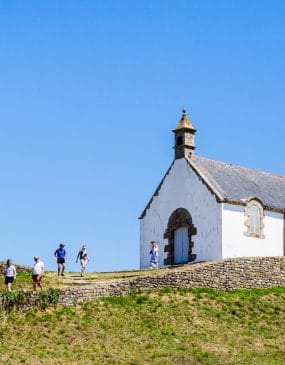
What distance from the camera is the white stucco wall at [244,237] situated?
46.7m

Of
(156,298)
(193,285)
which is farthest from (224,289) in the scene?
(156,298)

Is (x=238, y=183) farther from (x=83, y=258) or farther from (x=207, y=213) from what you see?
(x=83, y=258)

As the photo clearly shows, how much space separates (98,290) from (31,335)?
16.9 ft

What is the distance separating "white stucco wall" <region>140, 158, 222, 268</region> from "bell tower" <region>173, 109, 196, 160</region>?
21.8 inches

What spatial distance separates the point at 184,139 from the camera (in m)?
50.2

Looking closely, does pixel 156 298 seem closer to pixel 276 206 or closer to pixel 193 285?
pixel 193 285

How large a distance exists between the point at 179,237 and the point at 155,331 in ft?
49.5

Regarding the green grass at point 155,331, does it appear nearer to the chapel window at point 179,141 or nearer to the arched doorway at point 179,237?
the arched doorway at point 179,237

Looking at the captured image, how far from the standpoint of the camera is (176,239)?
4941 cm

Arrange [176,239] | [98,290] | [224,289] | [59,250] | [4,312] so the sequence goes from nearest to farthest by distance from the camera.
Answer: [4,312] < [98,290] < [224,289] < [59,250] < [176,239]

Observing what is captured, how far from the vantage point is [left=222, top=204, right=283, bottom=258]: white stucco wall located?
46703 mm

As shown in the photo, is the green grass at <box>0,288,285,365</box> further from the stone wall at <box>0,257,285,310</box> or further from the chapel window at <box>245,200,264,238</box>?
the chapel window at <box>245,200,264,238</box>

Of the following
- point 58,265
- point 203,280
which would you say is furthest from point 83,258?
point 203,280

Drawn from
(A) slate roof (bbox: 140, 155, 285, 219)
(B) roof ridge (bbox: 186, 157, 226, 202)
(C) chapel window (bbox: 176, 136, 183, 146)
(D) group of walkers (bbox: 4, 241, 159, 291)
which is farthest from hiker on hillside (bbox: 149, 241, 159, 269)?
(C) chapel window (bbox: 176, 136, 183, 146)
